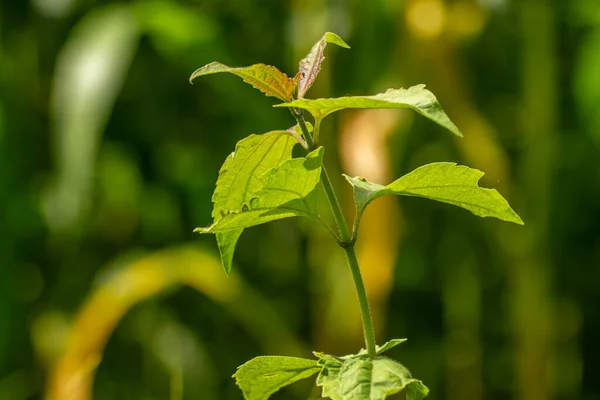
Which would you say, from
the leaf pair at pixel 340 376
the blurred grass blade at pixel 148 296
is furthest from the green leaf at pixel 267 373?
the blurred grass blade at pixel 148 296

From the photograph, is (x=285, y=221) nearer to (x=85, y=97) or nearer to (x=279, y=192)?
(x=85, y=97)

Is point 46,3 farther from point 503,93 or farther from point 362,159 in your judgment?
point 503,93

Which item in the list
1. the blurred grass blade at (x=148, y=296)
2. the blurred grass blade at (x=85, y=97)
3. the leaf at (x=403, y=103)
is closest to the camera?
the leaf at (x=403, y=103)

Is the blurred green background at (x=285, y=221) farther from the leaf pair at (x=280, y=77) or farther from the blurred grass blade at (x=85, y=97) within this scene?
the leaf pair at (x=280, y=77)

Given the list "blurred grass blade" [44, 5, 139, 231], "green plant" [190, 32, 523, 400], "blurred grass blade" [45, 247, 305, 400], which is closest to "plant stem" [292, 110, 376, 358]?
"green plant" [190, 32, 523, 400]

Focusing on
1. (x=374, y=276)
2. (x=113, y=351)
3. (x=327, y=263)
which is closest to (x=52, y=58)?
(x=113, y=351)

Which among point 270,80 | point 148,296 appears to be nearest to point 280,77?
point 270,80

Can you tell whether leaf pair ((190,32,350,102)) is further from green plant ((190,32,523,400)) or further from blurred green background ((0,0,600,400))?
→ blurred green background ((0,0,600,400))

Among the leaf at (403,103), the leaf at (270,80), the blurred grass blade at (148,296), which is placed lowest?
the blurred grass blade at (148,296)
